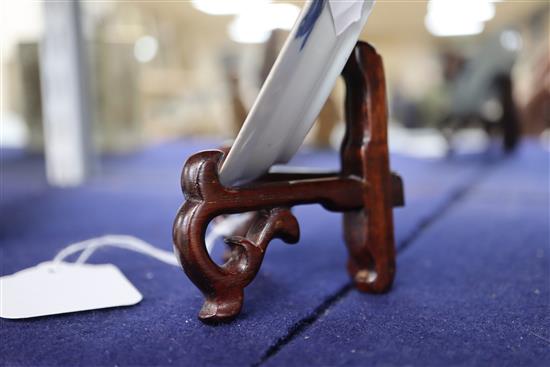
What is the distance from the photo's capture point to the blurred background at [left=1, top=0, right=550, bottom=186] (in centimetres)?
204

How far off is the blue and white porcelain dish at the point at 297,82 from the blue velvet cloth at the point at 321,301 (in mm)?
179

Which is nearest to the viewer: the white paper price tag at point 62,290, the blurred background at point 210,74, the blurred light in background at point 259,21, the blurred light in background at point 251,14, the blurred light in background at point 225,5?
the white paper price tag at point 62,290

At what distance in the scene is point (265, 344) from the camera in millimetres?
546

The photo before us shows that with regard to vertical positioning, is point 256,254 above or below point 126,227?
above

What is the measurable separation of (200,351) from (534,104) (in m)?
4.89

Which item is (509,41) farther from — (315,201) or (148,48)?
(148,48)

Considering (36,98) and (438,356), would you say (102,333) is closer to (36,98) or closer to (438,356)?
(438,356)

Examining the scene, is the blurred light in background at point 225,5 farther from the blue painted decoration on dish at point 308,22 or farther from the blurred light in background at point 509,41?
the blue painted decoration on dish at point 308,22

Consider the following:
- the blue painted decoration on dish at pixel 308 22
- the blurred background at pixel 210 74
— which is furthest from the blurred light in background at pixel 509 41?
the blue painted decoration on dish at pixel 308 22

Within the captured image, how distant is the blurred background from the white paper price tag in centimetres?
129

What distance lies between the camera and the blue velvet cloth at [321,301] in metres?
0.53

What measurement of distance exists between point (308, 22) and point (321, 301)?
34 cm

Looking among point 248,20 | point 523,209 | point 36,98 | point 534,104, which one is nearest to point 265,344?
point 523,209

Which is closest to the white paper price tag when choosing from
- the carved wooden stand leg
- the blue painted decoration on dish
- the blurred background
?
the carved wooden stand leg
